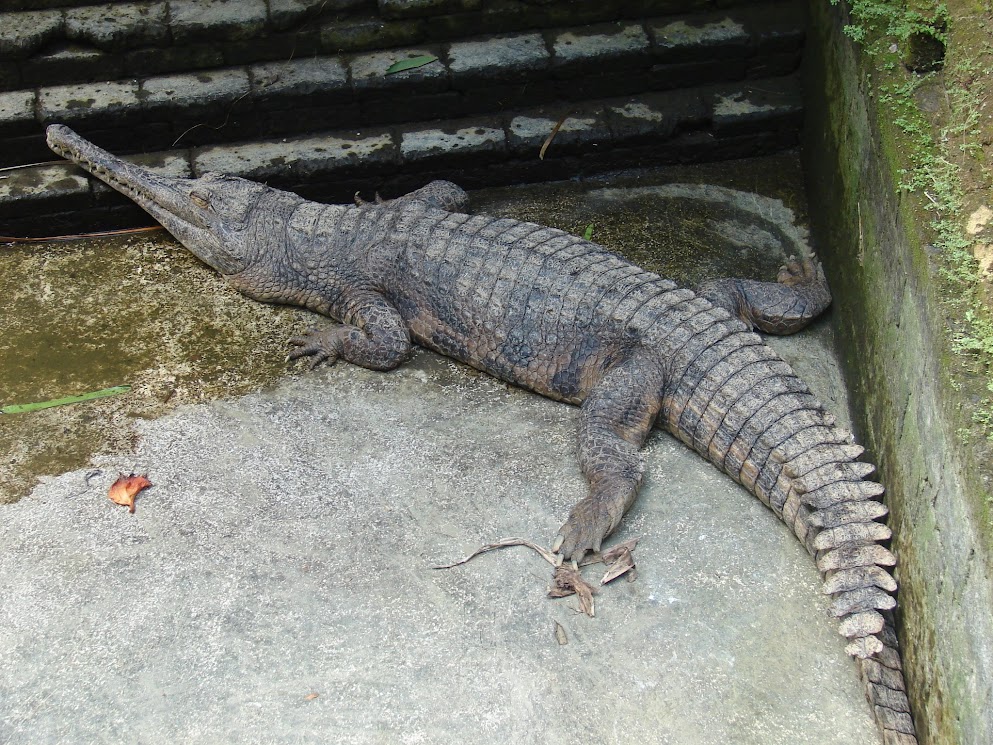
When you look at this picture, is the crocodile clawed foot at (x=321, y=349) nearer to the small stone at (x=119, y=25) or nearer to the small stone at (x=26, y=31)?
the small stone at (x=119, y=25)

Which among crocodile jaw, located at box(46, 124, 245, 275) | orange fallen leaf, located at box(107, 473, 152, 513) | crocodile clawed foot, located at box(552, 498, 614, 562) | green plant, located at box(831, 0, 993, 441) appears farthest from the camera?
crocodile jaw, located at box(46, 124, 245, 275)

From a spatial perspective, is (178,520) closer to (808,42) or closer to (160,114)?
(160,114)

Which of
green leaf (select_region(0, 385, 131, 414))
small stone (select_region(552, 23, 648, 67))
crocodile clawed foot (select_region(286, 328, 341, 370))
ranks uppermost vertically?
small stone (select_region(552, 23, 648, 67))

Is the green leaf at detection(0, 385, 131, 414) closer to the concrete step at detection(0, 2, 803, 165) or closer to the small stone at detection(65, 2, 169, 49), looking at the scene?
the concrete step at detection(0, 2, 803, 165)

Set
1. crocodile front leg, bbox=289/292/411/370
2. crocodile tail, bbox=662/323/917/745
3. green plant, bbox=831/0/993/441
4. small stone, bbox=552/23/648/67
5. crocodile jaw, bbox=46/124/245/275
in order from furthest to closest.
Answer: small stone, bbox=552/23/648/67, crocodile jaw, bbox=46/124/245/275, crocodile front leg, bbox=289/292/411/370, crocodile tail, bbox=662/323/917/745, green plant, bbox=831/0/993/441

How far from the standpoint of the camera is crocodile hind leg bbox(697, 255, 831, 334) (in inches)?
162

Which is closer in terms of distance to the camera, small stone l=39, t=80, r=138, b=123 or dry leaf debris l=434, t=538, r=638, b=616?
dry leaf debris l=434, t=538, r=638, b=616

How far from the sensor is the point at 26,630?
314 cm

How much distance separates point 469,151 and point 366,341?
4.21 ft

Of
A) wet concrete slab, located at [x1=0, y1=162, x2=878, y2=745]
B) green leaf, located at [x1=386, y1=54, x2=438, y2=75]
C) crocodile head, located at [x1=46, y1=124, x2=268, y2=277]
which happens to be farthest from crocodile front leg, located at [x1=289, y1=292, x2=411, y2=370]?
green leaf, located at [x1=386, y1=54, x2=438, y2=75]

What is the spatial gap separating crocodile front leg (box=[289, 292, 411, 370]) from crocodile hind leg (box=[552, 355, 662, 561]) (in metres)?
0.88

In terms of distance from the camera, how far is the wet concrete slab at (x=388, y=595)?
2.95 m

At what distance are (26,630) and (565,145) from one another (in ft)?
10.7

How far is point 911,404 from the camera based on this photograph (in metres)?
3.13
